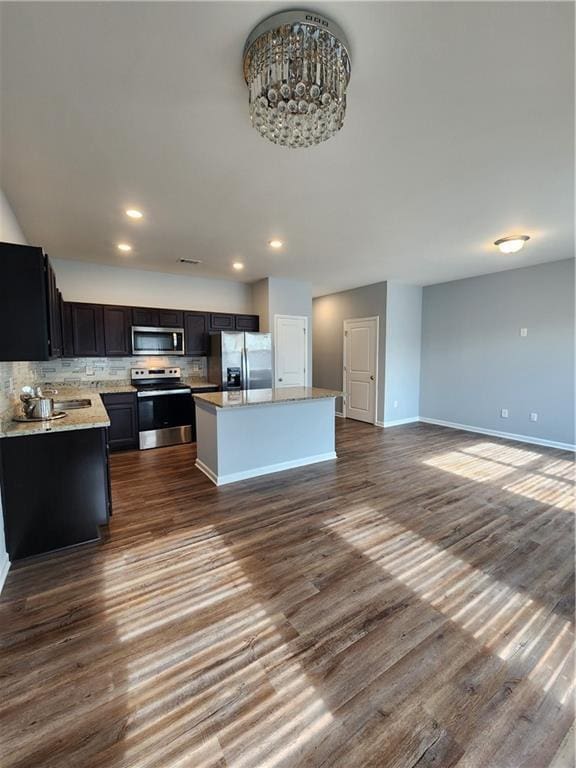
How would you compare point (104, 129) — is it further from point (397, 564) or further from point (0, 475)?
point (397, 564)

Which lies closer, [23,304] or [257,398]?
[23,304]

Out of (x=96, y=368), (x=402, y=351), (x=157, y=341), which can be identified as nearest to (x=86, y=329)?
(x=96, y=368)

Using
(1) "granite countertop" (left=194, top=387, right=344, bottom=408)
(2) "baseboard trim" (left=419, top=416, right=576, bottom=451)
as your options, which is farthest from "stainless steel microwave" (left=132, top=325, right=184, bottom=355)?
(2) "baseboard trim" (left=419, top=416, right=576, bottom=451)

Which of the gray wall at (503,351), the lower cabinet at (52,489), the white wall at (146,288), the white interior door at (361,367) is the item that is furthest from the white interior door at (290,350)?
the lower cabinet at (52,489)

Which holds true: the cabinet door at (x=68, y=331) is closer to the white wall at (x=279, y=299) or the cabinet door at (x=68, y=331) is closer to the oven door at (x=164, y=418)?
the oven door at (x=164, y=418)

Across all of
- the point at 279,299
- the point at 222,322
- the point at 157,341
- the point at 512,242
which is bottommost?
the point at 157,341

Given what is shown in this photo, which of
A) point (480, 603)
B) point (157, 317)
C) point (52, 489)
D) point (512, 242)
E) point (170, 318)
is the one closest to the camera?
point (480, 603)

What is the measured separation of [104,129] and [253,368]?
3.87 meters

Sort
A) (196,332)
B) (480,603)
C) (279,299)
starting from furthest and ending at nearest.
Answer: (279,299)
(196,332)
(480,603)

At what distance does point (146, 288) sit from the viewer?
5422 mm

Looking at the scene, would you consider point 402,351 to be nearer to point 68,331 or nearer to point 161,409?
point 161,409

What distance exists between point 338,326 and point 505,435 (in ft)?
12.4

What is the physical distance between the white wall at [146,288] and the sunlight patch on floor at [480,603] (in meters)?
4.61

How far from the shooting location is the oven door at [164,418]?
4.83 metres
